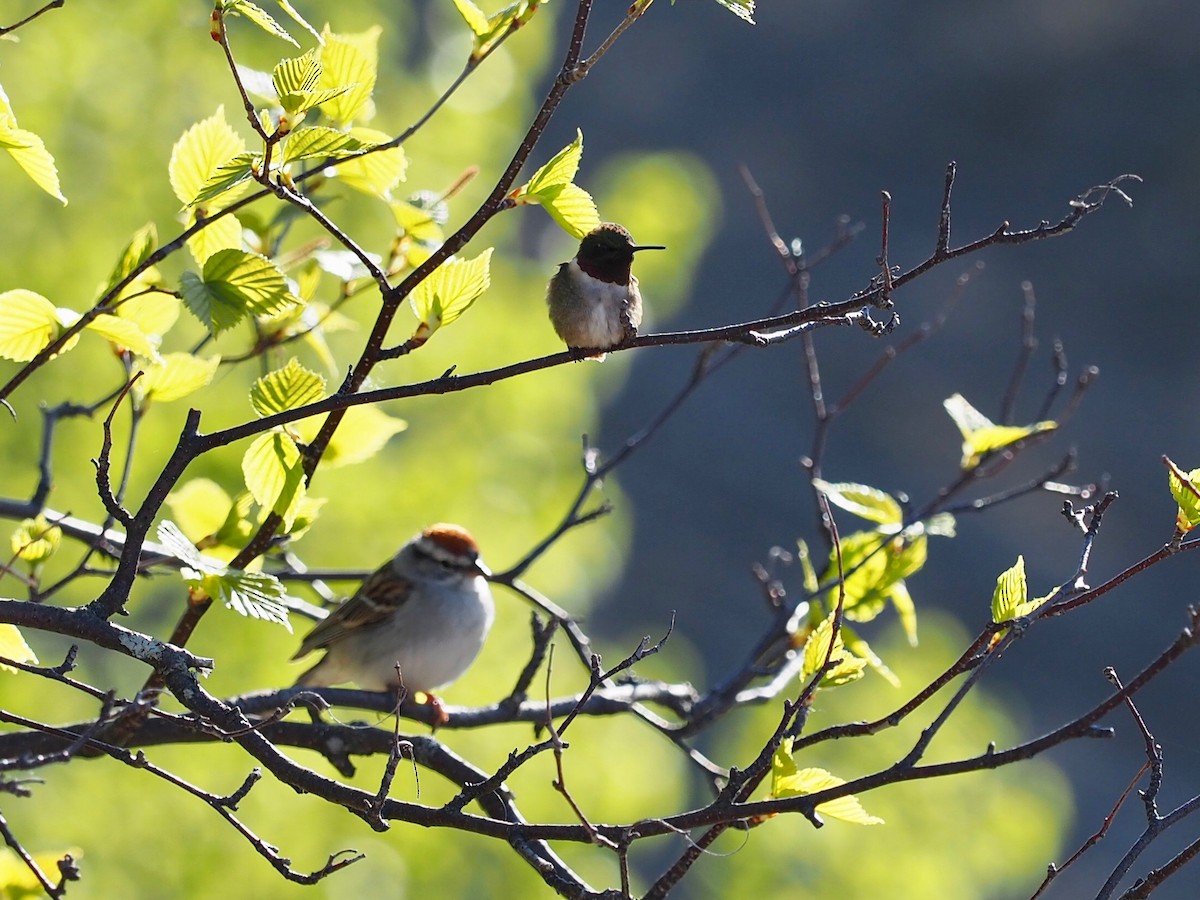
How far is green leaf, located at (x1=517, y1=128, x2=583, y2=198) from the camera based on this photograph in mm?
1794

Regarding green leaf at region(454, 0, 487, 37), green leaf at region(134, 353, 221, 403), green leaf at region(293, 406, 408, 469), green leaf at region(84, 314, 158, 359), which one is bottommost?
green leaf at region(293, 406, 408, 469)

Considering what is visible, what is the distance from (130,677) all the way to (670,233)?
3.67 metres

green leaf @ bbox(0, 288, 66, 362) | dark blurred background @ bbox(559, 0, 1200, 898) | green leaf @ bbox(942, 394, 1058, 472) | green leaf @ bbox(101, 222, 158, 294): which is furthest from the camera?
dark blurred background @ bbox(559, 0, 1200, 898)

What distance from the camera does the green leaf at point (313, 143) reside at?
1.66 m

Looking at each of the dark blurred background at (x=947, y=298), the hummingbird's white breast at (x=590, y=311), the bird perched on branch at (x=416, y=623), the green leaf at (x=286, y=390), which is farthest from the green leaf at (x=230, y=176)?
the dark blurred background at (x=947, y=298)

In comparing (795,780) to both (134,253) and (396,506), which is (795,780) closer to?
(134,253)

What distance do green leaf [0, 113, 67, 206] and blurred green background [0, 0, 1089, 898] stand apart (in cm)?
280

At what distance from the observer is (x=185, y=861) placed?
4.93 metres

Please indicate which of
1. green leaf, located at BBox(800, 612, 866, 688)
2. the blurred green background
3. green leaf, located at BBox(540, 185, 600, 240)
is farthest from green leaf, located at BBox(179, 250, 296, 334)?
the blurred green background

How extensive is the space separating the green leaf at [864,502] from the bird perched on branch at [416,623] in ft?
6.69

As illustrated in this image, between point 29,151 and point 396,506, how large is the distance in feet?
13.5

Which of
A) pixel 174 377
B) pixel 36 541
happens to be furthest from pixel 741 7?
pixel 36 541

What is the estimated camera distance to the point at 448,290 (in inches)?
76.4

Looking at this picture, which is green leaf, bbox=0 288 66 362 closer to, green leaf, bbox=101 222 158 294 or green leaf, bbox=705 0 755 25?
green leaf, bbox=101 222 158 294
